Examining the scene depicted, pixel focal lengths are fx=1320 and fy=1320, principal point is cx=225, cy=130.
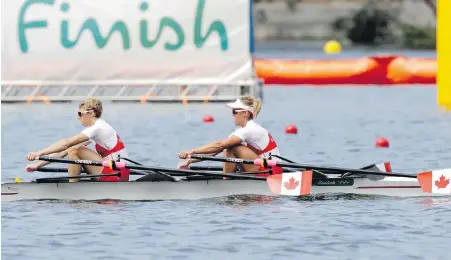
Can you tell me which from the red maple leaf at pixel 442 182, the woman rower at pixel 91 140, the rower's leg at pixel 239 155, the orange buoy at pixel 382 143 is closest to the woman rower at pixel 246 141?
the rower's leg at pixel 239 155

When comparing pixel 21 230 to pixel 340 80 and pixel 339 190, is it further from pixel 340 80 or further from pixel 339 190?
pixel 340 80

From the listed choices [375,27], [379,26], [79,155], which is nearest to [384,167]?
[79,155]

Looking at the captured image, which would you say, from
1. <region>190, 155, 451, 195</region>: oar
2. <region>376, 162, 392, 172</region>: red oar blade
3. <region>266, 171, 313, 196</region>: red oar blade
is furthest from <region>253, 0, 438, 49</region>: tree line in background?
<region>266, 171, 313, 196</region>: red oar blade

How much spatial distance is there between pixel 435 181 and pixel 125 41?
19.8 metres

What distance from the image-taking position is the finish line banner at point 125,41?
36.5 m

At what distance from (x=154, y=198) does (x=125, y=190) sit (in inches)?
17.0

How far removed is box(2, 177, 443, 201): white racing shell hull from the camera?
18.1m

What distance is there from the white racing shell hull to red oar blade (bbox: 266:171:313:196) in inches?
5.7

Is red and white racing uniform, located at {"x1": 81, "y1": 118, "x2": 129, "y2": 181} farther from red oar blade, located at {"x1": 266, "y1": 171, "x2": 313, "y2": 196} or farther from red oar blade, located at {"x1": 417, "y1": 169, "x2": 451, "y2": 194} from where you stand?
red oar blade, located at {"x1": 417, "y1": 169, "x2": 451, "y2": 194}

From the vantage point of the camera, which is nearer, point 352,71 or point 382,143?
point 382,143

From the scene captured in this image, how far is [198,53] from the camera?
36.7 meters

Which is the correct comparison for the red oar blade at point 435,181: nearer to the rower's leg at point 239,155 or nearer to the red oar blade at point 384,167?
the red oar blade at point 384,167

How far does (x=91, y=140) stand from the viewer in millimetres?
18500

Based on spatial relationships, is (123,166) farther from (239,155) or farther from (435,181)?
(435,181)
